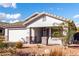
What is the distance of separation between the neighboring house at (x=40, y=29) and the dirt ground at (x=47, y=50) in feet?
0.22

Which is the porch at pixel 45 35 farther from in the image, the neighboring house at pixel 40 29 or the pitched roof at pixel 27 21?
the pitched roof at pixel 27 21

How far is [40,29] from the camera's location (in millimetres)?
16344

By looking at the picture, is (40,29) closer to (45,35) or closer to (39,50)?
(45,35)

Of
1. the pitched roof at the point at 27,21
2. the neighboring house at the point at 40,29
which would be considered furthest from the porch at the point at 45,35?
the pitched roof at the point at 27,21

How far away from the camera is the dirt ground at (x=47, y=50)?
16.3 m

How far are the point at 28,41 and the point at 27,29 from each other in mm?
136

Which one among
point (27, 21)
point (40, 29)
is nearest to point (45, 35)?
point (40, 29)

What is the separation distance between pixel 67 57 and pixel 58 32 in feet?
0.99

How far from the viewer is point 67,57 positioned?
1628cm

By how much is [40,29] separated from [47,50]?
249mm

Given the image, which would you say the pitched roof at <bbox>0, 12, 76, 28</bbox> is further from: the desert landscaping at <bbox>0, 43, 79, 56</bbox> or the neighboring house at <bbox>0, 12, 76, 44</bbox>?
the desert landscaping at <bbox>0, 43, 79, 56</bbox>

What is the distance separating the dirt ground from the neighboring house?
7 centimetres

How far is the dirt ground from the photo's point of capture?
1630 cm

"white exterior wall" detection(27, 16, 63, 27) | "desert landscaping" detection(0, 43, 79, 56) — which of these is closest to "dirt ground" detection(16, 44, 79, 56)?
"desert landscaping" detection(0, 43, 79, 56)
